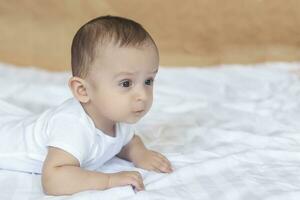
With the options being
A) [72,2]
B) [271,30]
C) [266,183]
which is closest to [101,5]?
[72,2]

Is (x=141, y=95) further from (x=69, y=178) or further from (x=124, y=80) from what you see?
(x=69, y=178)

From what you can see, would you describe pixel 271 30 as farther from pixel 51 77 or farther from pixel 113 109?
pixel 113 109

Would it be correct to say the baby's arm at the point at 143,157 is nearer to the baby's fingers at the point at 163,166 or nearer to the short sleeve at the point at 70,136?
the baby's fingers at the point at 163,166

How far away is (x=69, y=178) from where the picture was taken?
101 cm

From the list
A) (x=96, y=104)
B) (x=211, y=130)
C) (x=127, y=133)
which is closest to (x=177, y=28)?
(x=211, y=130)

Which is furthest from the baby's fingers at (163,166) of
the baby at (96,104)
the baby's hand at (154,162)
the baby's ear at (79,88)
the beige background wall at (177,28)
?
the beige background wall at (177,28)

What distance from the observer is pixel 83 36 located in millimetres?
1048

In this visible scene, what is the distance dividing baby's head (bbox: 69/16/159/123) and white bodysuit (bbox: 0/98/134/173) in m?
0.06

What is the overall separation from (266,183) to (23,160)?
48 centimetres

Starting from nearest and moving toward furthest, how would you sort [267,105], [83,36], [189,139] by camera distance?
[83,36], [189,139], [267,105]

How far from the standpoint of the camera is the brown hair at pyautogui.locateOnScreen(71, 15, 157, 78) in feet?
3.36

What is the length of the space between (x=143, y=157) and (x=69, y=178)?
0.73ft

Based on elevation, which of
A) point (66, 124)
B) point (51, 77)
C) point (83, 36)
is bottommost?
point (51, 77)

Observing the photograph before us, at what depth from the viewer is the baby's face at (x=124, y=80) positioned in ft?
3.33
